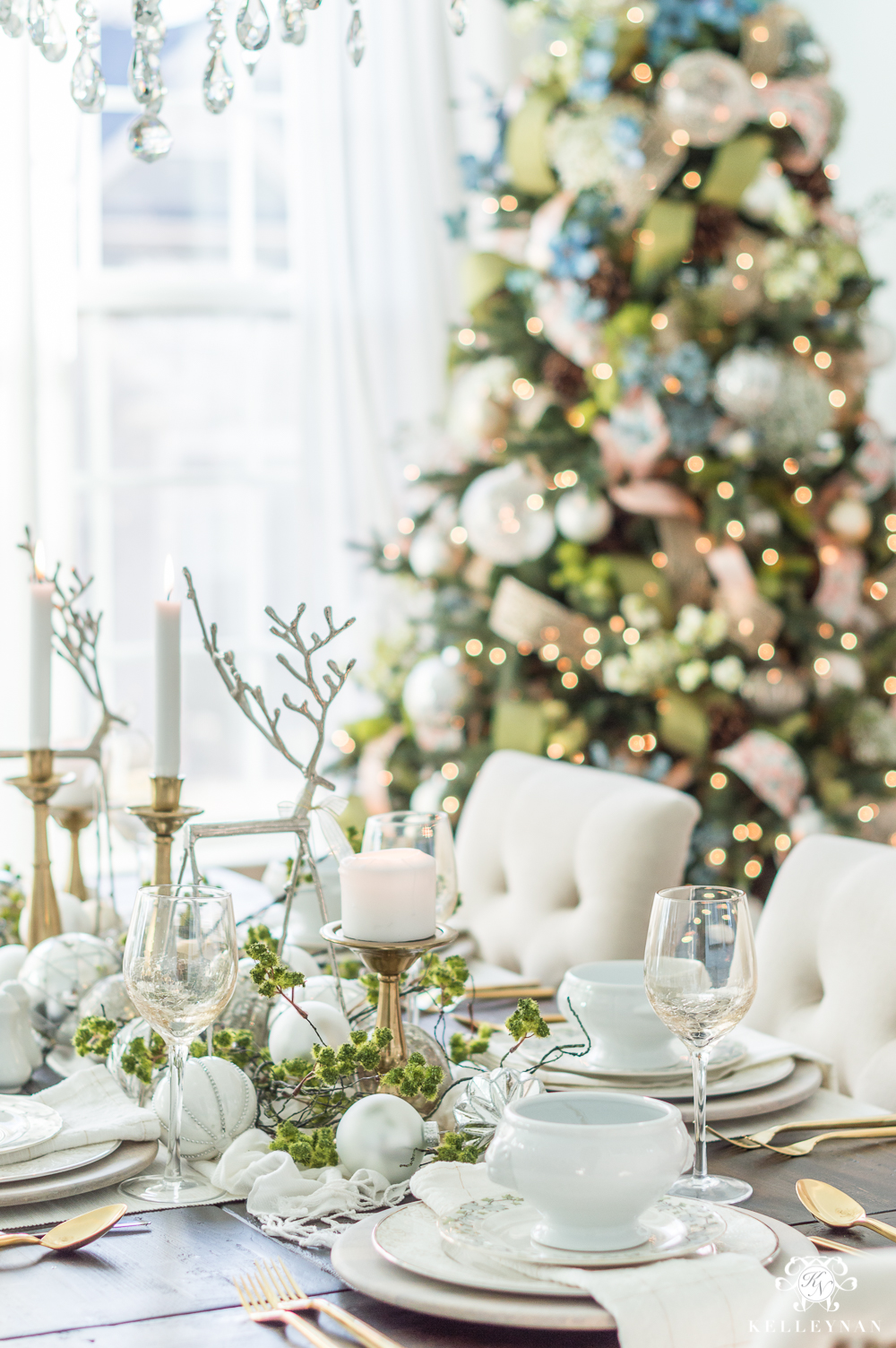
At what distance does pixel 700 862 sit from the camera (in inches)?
122

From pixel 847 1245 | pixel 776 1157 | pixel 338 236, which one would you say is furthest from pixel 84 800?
pixel 338 236

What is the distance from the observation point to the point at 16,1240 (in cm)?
92

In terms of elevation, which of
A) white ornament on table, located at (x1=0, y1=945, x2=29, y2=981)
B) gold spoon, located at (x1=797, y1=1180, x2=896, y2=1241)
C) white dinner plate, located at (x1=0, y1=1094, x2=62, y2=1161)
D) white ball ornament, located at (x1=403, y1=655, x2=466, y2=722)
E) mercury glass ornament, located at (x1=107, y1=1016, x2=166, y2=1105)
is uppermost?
white ball ornament, located at (x1=403, y1=655, x2=466, y2=722)

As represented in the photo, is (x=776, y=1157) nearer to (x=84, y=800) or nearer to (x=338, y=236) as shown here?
(x=84, y=800)

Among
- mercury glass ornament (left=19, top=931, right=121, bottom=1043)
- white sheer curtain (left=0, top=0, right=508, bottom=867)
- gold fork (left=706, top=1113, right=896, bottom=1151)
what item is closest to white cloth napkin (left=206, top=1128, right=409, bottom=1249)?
gold fork (left=706, top=1113, right=896, bottom=1151)

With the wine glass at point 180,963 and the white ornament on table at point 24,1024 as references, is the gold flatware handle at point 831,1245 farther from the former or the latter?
the white ornament on table at point 24,1024

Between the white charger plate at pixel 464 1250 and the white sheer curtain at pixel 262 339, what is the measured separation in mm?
2921

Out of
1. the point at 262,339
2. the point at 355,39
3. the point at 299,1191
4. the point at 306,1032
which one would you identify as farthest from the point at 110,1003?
the point at 262,339

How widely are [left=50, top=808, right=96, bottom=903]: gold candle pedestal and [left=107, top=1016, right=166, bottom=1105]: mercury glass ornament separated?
22.9 inches

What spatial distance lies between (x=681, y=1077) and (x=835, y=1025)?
0.27 metres

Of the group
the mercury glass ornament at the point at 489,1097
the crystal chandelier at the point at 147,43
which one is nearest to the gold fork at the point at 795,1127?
the mercury glass ornament at the point at 489,1097

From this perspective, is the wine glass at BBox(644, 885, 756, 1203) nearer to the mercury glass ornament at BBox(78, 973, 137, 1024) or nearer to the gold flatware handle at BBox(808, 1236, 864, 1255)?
→ the gold flatware handle at BBox(808, 1236, 864, 1255)

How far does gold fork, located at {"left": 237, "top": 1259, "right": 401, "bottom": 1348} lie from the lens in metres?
0.78

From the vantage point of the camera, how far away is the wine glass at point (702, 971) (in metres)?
0.99
